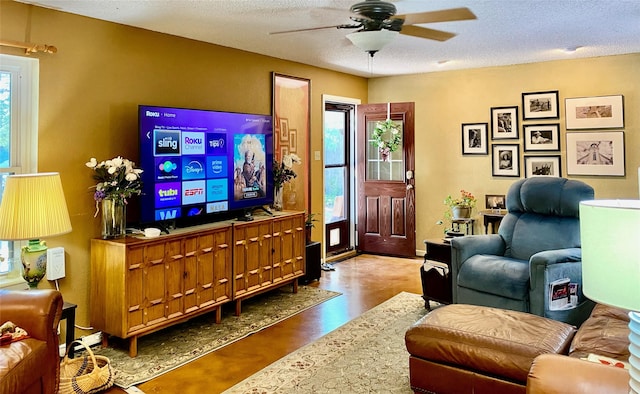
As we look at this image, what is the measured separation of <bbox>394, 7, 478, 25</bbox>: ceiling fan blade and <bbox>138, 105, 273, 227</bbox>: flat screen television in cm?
184

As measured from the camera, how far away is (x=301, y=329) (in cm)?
383

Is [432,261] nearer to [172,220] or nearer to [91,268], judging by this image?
[172,220]

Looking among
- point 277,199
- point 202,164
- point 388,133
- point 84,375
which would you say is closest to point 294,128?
point 277,199

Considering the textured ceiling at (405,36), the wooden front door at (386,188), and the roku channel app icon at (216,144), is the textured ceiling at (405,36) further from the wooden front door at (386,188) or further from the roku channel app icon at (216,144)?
the wooden front door at (386,188)

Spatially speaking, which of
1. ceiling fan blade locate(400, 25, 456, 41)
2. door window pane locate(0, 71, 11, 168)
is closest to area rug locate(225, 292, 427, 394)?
door window pane locate(0, 71, 11, 168)

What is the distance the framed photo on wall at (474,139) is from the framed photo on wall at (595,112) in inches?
38.1

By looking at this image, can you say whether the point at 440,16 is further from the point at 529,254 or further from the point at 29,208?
the point at 29,208

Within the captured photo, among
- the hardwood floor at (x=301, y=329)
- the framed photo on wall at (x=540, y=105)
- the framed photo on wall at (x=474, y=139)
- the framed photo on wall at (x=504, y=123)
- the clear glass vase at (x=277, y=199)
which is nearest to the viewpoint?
the hardwood floor at (x=301, y=329)

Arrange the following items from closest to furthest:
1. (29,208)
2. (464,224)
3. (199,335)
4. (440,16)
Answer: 1. (29,208)
2. (440,16)
3. (199,335)
4. (464,224)

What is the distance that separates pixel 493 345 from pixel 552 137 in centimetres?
400

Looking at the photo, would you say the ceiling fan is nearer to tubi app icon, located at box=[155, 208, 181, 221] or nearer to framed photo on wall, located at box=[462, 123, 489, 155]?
tubi app icon, located at box=[155, 208, 181, 221]

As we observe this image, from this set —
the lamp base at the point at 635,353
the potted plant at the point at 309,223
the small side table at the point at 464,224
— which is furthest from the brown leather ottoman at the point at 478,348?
the small side table at the point at 464,224

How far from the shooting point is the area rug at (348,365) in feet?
9.24

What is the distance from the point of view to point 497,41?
179 inches
